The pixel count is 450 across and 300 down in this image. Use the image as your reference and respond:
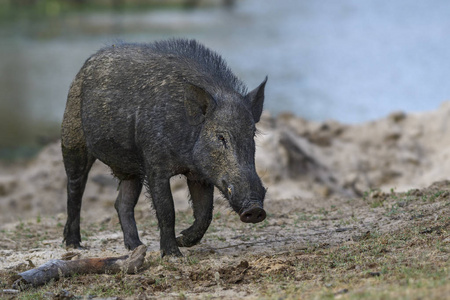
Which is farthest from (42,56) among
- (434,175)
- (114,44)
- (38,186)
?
(114,44)

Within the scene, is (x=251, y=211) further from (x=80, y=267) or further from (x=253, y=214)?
(x=80, y=267)

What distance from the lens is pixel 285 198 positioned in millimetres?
11430

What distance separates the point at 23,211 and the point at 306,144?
570cm

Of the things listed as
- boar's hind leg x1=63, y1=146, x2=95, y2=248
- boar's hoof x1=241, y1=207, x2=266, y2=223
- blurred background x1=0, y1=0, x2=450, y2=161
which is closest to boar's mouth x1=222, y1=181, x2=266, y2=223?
boar's hoof x1=241, y1=207, x2=266, y2=223

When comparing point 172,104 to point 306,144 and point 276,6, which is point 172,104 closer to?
point 306,144

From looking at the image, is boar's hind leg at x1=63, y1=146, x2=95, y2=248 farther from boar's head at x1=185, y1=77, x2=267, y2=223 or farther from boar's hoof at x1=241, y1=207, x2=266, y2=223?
boar's hoof at x1=241, y1=207, x2=266, y2=223

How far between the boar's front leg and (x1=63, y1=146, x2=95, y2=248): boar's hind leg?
1367 mm

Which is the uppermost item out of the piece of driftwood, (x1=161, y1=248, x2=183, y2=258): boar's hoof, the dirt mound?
the dirt mound

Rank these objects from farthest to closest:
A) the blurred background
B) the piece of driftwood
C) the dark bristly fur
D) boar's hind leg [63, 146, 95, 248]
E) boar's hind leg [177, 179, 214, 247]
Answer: the blurred background → boar's hind leg [63, 146, 95, 248] → boar's hind leg [177, 179, 214, 247] → the dark bristly fur → the piece of driftwood

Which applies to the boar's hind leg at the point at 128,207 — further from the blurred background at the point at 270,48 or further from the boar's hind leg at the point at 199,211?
the blurred background at the point at 270,48

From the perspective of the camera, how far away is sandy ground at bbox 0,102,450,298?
308 inches

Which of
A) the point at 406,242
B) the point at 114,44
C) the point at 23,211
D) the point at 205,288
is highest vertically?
the point at 114,44

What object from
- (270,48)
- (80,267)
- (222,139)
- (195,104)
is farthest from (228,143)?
(270,48)

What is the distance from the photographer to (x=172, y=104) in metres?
7.53
